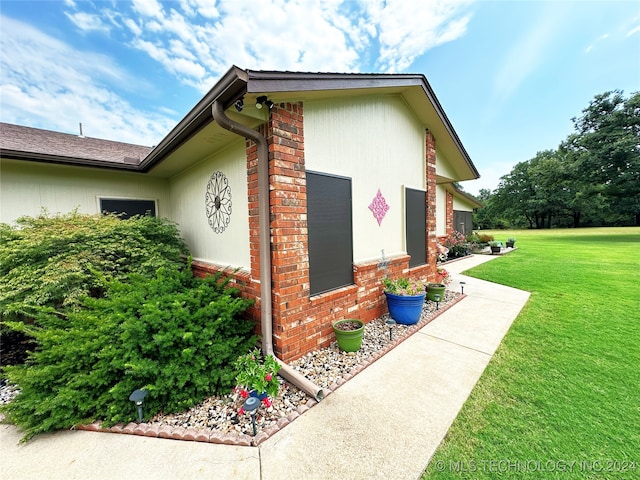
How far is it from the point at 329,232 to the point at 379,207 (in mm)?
1503

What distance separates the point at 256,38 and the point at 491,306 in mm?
9065

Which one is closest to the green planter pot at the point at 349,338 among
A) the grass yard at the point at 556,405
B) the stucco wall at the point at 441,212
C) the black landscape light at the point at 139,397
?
the grass yard at the point at 556,405

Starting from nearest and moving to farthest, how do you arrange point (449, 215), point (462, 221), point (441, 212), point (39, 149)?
point (39, 149)
point (441, 212)
point (449, 215)
point (462, 221)

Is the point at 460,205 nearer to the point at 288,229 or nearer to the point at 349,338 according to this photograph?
the point at 349,338

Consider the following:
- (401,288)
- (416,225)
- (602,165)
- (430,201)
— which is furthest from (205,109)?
(602,165)

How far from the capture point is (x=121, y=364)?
237 centimetres

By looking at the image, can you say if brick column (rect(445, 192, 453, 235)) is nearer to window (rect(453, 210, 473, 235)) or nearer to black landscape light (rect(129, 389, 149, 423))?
window (rect(453, 210, 473, 235))

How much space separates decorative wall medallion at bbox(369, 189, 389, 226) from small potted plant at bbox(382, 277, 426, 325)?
48.5 inches

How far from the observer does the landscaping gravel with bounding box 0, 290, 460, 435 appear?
2.33 meters

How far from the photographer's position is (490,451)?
1937mm

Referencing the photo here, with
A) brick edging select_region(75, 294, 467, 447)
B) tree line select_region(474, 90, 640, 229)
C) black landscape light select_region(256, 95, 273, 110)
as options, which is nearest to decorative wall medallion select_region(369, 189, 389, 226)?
black landscape light select_region(256, 95, 273, 110)

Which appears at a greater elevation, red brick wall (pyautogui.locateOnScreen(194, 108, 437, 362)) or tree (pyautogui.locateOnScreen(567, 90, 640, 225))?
tree (pyautogui.locateOnScreen(567, 90, 640, 225))

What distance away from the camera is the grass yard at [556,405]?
1.83 meters

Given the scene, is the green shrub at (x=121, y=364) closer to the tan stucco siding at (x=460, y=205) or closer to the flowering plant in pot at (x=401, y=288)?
the flowering plant in pot at (x=401, y=288)
